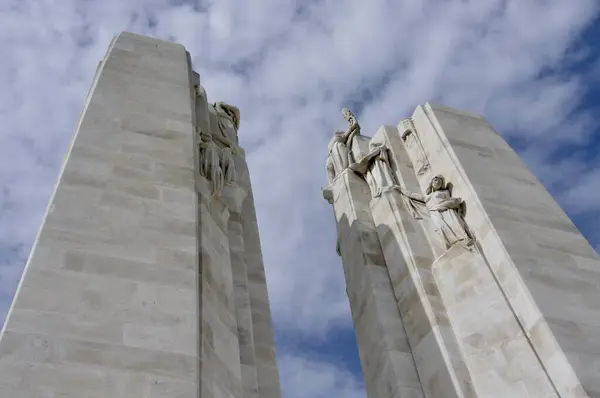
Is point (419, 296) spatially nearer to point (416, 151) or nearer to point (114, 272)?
point (416, 151)

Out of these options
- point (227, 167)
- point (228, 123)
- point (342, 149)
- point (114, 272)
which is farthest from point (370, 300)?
point (114, 272)

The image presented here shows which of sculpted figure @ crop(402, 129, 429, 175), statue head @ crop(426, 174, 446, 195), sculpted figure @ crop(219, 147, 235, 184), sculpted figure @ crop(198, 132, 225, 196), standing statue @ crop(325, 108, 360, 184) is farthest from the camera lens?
standing statue @ crop(325, 108, 360, 184)

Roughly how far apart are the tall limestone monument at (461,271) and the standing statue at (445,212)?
0.02 meters

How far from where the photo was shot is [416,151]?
13.4 meters

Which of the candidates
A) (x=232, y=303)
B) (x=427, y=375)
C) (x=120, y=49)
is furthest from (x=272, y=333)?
(x=120, y=49)

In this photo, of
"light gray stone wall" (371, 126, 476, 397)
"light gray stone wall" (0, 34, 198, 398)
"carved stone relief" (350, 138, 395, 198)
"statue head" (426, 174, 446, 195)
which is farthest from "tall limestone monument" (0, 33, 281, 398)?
"statue head" (426, 174, 446, 195)

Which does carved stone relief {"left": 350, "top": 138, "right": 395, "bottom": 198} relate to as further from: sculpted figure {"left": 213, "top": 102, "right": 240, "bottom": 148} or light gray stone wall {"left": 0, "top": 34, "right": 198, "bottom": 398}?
light gray stone wall {"left": 0, "top": 34, "right": 198, "bottom": 398}

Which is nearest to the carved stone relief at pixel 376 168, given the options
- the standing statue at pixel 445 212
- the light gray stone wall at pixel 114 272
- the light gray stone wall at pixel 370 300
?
the light gray stone wall at pixel 370 300

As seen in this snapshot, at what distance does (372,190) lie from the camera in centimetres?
1324

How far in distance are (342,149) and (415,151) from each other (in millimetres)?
1632

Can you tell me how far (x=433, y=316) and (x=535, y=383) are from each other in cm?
195

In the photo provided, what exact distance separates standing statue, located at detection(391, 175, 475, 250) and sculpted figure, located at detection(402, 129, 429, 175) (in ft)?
2.65

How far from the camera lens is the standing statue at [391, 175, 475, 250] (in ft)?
35.5

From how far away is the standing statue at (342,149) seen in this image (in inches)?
556
